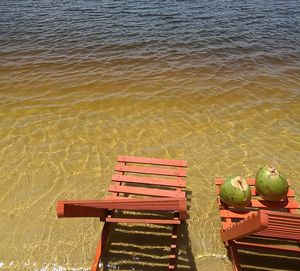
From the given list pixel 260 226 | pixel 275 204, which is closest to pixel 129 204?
pixel 260 226

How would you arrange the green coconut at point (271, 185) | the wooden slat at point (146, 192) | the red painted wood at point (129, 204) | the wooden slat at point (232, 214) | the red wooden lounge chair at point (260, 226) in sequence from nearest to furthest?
the red wooden lounge chair at point (260, 226), the red painted wood at point (129, 204), the wooden slat at point (232, 214), the green coconut at point (271, 185), the wooden slat at point (146, 192)

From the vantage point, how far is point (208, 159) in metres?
7.85

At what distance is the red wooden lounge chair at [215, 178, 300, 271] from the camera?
4.07 metres

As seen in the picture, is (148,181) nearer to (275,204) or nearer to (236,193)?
(236,193)

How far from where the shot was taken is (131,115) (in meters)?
9.62

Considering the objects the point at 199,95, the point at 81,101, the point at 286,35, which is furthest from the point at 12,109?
the point at 286,35

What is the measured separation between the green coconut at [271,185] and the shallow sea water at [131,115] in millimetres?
987

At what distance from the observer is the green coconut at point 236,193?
5.84m

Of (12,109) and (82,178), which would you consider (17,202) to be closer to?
(82,178)

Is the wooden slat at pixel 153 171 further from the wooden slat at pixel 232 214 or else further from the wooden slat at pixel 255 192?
the wooden slat at pixel 232 214

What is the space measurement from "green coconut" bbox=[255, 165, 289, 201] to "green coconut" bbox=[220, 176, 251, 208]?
322 millimetres

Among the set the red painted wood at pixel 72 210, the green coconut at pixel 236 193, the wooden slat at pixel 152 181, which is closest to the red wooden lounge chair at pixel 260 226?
the green coconut at pixel 236 193

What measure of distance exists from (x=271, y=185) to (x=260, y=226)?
2392mm

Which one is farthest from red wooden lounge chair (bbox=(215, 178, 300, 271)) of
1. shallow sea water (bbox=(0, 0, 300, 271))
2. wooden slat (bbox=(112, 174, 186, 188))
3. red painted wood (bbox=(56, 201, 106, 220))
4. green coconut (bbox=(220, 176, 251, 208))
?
red painted wood (bbox=(56, 201, 106, 220))
